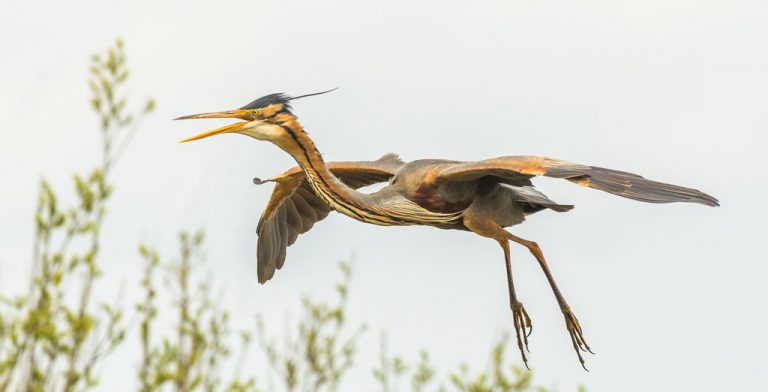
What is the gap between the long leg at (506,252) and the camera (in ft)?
35.6

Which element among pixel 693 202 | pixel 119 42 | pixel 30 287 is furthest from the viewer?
pixel 693 202

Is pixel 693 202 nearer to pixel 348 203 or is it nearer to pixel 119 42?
pixel 348 203

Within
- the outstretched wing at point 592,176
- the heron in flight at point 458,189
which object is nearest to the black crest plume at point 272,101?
the heron in flight at point 458,189

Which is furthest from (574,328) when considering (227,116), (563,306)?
(227,116)

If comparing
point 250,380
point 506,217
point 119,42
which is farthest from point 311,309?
point 119,42

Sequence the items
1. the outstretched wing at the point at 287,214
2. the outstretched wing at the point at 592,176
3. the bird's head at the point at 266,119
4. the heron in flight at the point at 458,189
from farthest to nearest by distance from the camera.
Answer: the outstretched wing at the point at 287,214
the bird's head at the point at 266,119
the heron in flight at the point at 458,189
the outstretched wing at the point at 592,176

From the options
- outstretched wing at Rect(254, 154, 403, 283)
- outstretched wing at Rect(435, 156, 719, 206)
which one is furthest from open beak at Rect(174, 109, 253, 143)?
outstretched wing at Rect(254, 154, 403, 283)

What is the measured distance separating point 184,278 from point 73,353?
5.41 meters

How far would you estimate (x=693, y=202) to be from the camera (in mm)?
8977

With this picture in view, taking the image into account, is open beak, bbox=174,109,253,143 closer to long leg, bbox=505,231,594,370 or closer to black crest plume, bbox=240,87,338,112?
black crest plume, bbox=240,87,338,112

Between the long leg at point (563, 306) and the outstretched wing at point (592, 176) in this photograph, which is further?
the long leg at point (563, 306)

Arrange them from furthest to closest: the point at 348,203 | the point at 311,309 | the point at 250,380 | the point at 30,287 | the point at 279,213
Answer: the point at 279,213 → the point at 311,309 → the point at 348,203 → the point at 250,380 → the point at 30,287

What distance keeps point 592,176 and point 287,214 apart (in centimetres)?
455

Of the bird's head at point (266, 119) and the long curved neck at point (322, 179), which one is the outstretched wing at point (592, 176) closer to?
the long curved neck at point (322, 179)
